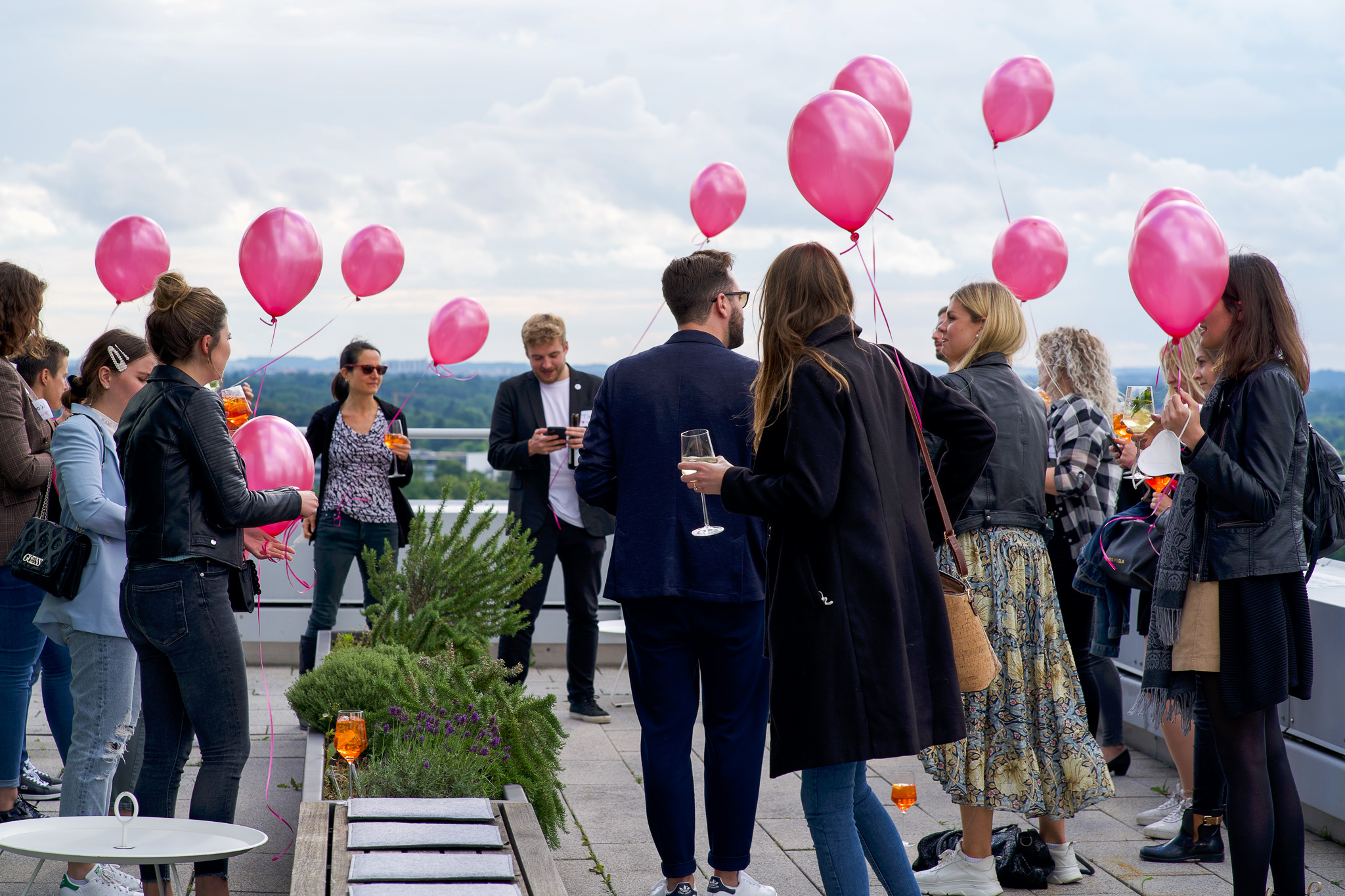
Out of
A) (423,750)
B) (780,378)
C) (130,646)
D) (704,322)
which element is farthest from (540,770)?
(780,378)

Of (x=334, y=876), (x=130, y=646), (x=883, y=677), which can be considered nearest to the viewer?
(x=883, y=677)

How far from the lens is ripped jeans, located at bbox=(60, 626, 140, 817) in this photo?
125 inches

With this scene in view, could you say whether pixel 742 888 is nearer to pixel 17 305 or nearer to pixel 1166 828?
pixel 1166 828

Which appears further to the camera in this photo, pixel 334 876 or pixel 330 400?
pixel 330 400

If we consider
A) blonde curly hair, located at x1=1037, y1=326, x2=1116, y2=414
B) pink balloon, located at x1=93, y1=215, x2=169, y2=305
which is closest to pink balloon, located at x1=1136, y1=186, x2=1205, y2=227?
blonde curly hair, located at x1=1037, y1=326, x2=1116, y2=414

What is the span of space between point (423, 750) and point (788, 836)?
1.32m

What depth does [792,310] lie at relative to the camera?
2.59 m

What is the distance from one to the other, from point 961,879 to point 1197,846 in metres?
0.91

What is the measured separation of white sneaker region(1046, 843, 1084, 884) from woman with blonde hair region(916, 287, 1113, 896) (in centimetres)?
20

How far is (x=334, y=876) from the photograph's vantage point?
105 inches

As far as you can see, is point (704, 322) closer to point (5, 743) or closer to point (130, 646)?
point (130, 646)

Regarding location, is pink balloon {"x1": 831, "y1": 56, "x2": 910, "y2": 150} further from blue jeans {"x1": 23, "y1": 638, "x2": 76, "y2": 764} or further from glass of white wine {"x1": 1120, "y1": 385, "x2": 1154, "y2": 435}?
blue jeans {"x1": 23, "y1": 638, "x2": 76, "y2": 764}

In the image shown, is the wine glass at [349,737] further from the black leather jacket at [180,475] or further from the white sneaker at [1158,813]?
the white sneaker at [1158,813]

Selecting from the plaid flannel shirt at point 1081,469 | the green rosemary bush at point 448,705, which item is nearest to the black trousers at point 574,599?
the green rosemary bush at point 448,705
